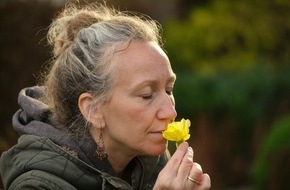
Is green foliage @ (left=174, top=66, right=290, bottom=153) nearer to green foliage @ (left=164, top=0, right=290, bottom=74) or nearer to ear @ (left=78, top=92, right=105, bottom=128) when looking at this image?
green foliage @ (left=164, top=0, right=290, bottom=74)

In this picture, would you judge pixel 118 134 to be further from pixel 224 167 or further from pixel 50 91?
pixel 224 167

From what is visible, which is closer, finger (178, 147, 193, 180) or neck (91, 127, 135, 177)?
finger (178, 147, 193, 180)

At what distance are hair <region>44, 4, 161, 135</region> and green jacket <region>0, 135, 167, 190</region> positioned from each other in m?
0.17

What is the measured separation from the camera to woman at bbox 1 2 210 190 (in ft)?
10.5

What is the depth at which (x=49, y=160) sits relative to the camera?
3.21m

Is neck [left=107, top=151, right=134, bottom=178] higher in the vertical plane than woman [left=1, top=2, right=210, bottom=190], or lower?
lower

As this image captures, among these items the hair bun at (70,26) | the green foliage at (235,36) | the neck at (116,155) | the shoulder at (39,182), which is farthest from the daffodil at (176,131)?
the green foliage at (235,36)

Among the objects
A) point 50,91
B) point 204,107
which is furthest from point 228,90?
point 50,91

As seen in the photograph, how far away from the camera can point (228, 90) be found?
9125mm

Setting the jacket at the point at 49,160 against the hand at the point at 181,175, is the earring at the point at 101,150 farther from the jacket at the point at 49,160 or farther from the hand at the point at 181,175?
the hand at the point at 181,175

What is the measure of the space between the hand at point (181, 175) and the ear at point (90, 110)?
0.35 m

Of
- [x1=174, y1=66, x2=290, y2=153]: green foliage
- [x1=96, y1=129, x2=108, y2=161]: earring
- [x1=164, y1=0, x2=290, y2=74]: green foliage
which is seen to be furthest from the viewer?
[x1=164, y1=0, x2=290, y2=74]: green foliage

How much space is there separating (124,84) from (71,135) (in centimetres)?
32

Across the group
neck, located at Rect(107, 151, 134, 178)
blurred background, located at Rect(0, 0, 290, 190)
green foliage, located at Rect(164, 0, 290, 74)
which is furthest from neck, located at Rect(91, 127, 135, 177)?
green foliage, located at Rect(164, 0, 290, 74)
